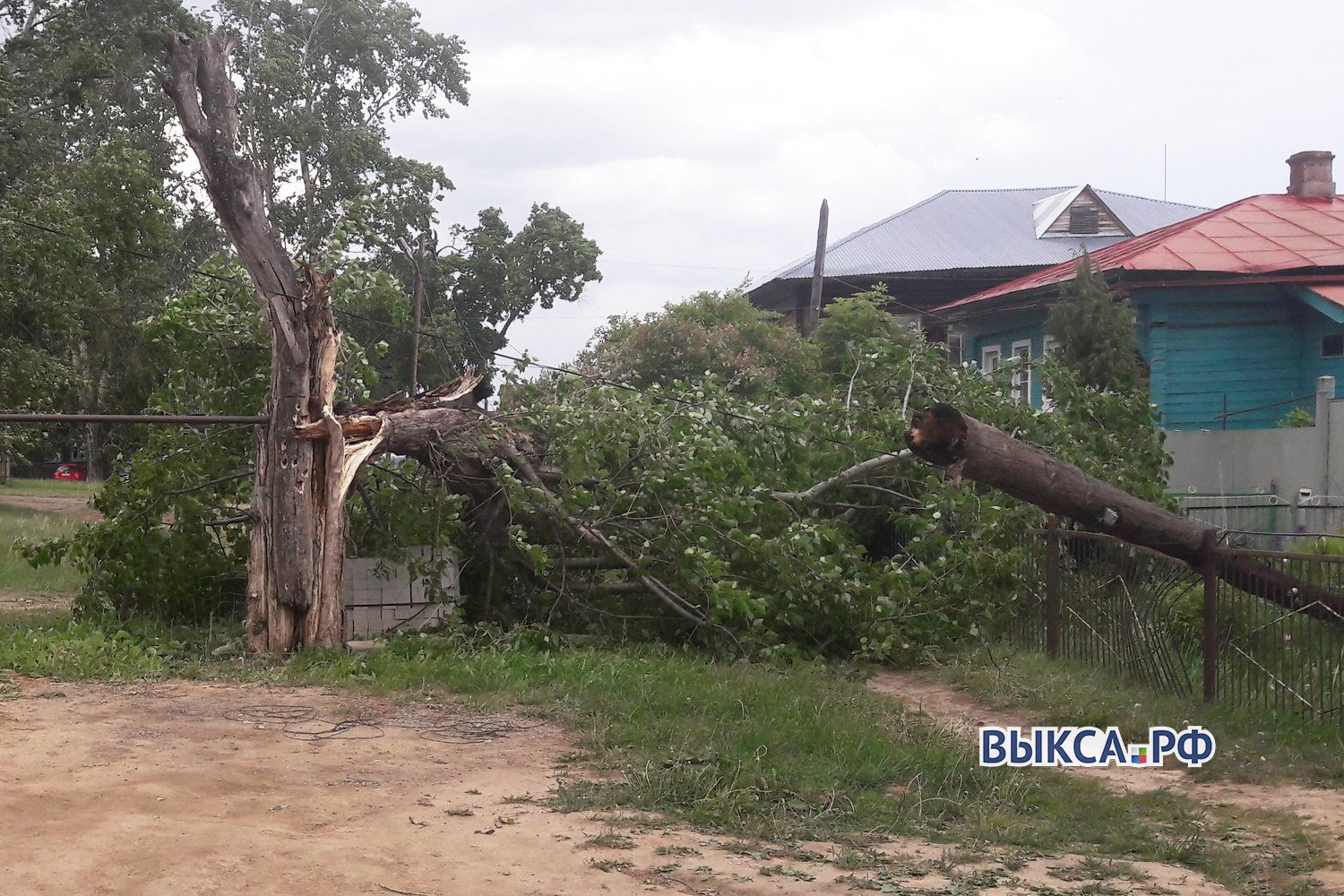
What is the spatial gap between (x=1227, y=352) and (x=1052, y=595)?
400 inches

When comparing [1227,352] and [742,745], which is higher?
[1227,352]

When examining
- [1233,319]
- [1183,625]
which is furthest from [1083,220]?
[1183,625]

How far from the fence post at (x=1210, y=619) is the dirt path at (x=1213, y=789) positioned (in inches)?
40.8

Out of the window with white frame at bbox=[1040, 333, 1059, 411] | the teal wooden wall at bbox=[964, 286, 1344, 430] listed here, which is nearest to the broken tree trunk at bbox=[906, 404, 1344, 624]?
the window with white frame at bbox=[1040, 333, 1059, 411]

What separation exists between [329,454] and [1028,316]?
14.5 metres

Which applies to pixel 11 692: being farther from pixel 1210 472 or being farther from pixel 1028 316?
pixel 1028 316

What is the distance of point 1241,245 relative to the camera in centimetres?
1889

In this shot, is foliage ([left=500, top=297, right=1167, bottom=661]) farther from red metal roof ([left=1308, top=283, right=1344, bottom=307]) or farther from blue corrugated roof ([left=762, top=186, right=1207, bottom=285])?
blue corrugated roof ([left=762, top=186, right=1207, bottom=285])

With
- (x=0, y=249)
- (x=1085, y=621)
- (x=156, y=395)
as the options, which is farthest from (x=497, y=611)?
(x=0, y=249)

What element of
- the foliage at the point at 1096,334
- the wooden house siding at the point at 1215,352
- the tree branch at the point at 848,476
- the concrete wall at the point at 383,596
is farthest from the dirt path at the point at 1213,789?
the wooden house siding at the point at 1215,352

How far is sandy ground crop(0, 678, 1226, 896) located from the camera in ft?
14.9

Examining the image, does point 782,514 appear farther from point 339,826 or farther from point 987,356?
point 987,356

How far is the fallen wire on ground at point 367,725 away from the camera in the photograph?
6859 mm

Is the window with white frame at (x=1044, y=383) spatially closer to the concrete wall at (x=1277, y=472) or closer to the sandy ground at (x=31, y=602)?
the concrete wall at (x=1277, y=472)
